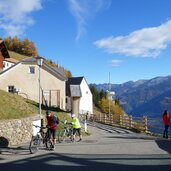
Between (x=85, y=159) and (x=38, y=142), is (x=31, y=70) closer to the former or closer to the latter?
(x=38, y=142)

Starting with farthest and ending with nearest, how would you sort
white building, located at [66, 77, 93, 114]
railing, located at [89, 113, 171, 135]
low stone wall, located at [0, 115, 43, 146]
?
white building, located at [66, 77, 93, 114]
railing, located at [89, 113, 171, 135]
low stone wall, located at [0, 115, 43, 146]

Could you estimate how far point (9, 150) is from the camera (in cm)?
1891

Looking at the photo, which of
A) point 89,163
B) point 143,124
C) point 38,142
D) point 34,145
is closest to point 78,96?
point 143,124

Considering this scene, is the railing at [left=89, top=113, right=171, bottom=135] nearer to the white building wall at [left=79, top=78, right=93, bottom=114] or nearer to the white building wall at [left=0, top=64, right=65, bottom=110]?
the white building wall at [left=0, top=64, right=65, bottom=110]

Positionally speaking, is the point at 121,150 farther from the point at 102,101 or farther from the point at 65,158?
the point at 102,101

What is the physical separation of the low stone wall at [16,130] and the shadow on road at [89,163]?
4207 millimetres

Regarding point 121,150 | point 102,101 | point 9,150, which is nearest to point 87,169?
point 121,150

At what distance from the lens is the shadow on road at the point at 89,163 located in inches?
529

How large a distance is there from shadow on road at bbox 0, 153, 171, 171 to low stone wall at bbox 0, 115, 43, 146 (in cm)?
421

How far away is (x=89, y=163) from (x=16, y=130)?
7963 millimetres

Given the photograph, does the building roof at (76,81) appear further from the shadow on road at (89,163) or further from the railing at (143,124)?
the shadow on road at (89,163)

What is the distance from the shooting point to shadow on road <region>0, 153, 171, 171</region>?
13438 millimetres

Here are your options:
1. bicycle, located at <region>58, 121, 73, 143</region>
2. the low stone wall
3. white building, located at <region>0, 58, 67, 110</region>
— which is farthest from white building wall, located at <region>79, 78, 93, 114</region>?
the low stone wall

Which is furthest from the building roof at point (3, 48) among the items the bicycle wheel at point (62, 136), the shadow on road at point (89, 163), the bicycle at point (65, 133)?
the shadow on road at point (89, 163)
